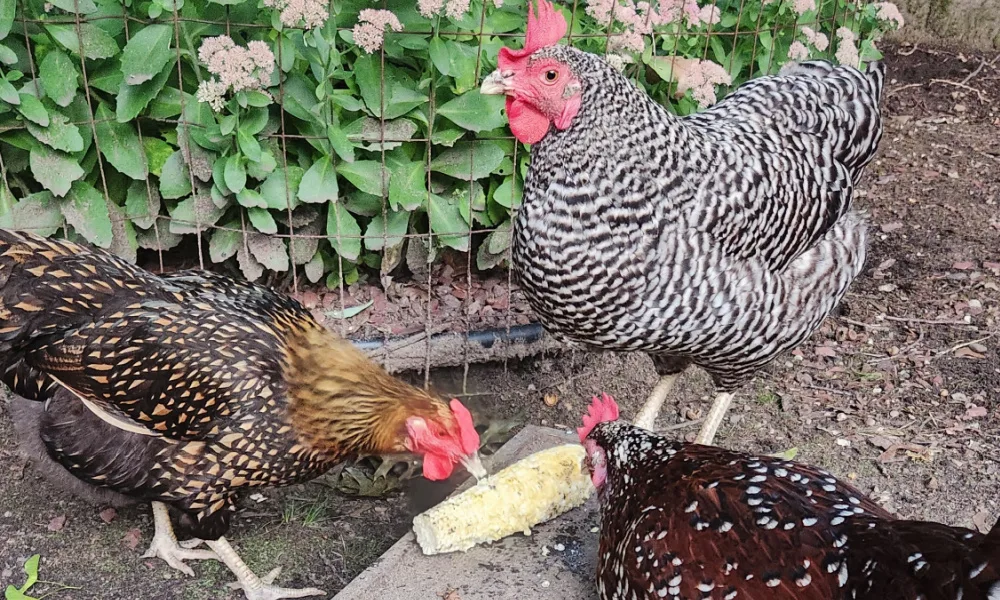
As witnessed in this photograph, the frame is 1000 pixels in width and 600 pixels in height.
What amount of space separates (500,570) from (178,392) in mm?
1216

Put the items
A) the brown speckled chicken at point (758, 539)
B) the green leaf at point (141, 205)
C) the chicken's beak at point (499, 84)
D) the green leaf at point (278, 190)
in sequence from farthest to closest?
the green leaf at point (141, 205), the green leaf at point (278, 190), the chicken's beak at point (499, 84), the brown speckled chicken at point (758, 539)

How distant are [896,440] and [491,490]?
6.69 ft

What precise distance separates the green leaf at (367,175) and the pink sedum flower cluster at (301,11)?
0.86 metres

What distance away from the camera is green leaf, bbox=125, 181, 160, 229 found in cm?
411

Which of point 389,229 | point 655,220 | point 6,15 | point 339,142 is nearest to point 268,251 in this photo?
point 389,229

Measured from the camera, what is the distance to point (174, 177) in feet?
13.1

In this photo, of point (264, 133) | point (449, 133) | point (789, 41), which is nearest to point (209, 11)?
point (264, 133)

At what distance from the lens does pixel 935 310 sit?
16.2 feet

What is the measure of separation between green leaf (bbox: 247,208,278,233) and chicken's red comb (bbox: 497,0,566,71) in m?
1.61

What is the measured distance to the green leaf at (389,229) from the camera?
4.21 metres

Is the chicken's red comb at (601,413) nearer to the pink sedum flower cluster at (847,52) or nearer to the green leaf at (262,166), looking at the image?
the green leaf at (262,166)

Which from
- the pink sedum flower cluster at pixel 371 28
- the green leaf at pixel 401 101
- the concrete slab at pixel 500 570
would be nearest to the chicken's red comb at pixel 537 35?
the pink sedum flower cluster at pixel 371 28

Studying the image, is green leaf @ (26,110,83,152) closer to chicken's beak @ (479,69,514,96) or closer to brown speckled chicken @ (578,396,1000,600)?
chicken's beak @ (479,69,514,96)

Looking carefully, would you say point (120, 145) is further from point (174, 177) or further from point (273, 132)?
point (273, 132)
